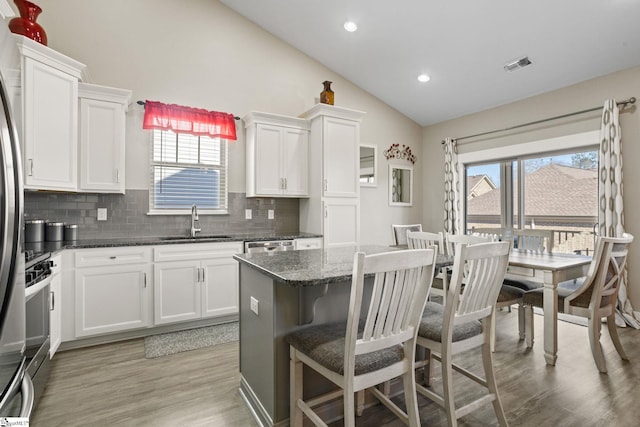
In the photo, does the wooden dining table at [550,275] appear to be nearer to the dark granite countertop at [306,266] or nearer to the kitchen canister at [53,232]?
the dark granite countertop at [306,266]

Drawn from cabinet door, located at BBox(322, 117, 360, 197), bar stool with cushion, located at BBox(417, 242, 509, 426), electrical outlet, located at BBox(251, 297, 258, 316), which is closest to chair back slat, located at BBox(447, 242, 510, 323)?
bar stool with cushion, located at BBox(417, 242, 509, 426)

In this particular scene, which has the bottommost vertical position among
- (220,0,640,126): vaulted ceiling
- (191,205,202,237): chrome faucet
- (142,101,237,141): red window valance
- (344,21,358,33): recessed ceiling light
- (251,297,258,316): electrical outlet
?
(251,297,258,316): electrical outlet

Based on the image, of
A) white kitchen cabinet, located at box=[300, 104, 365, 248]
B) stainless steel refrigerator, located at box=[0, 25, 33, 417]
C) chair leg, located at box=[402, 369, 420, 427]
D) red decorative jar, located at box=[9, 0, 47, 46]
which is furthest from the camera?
white kitchen cabinet, located at box=[300, 104, 365, 248]

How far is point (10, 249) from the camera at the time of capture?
92 cm

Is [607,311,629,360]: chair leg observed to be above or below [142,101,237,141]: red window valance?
below

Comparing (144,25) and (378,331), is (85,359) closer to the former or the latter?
(378,331)

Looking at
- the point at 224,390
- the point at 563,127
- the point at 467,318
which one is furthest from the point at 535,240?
the point at 224,390

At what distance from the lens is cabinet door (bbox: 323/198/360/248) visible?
14.1 feet

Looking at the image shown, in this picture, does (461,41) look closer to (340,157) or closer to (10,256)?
(340,157)

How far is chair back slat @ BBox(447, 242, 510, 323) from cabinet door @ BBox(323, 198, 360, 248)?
101 inches

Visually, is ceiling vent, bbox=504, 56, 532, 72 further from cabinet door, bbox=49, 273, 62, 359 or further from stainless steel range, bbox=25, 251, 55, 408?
cabinet door, bbox=49, 273, 62, 359

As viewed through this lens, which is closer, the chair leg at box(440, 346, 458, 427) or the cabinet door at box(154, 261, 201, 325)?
the chair leg at box(440, 346, 458, 427)

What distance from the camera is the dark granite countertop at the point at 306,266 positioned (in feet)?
4.96

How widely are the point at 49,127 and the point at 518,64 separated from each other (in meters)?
4.91
